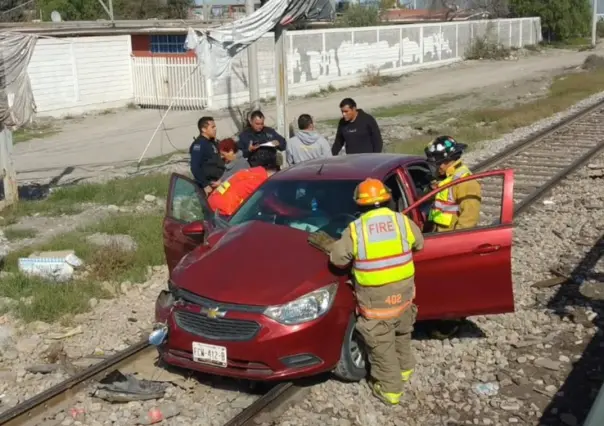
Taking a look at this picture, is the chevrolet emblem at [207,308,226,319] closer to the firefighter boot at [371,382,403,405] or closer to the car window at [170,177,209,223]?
the firefighter boot at [371,382,403,405]

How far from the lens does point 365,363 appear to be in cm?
665

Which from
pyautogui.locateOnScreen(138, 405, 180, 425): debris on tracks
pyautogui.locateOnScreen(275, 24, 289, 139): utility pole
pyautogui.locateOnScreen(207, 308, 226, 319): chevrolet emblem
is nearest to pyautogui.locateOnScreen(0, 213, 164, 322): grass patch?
pyautogui.locateOnScreen(138, 405, 180, 425): debris on tracks

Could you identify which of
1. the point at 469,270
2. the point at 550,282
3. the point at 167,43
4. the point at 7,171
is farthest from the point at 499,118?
the point at 469,270

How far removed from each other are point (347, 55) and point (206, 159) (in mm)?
29160

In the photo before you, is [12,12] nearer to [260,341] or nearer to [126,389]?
[126,389]

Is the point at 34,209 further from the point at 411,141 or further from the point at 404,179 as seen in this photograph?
the point at 411,141

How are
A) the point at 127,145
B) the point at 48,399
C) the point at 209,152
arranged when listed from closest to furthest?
the point at 48,399
the point at 209,152
the point at 127,145

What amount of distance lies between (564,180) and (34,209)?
879 cm

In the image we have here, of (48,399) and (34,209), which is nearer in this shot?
(48,399)

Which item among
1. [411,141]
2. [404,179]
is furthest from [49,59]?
[404,179]

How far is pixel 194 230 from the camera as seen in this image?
7375mm

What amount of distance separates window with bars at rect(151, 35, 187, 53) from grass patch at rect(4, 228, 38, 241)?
755 inches

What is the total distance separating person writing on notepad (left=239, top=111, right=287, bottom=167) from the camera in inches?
401

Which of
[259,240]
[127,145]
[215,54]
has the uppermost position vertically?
[215,54]
